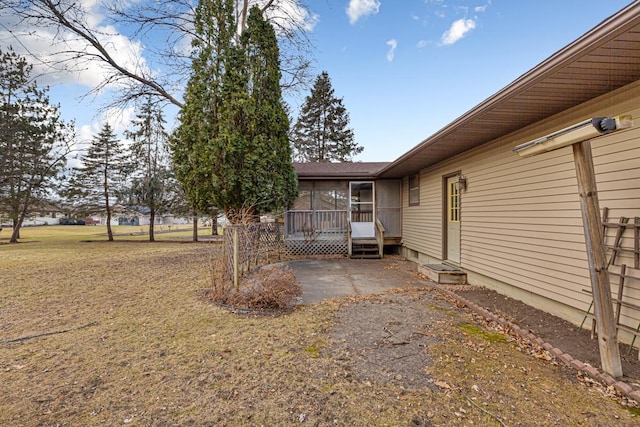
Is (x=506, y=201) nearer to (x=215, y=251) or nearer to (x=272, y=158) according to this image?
(x=215, y=251)

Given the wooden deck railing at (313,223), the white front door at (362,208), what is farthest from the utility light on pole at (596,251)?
the white front door at (362,208)

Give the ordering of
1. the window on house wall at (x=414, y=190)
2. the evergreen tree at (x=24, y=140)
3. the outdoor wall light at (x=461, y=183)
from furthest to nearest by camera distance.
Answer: the evergreen tree at (x=24, y=140), the window on house wall at (x=414, y=190), the outdoor wall light at (x=461, y=183)

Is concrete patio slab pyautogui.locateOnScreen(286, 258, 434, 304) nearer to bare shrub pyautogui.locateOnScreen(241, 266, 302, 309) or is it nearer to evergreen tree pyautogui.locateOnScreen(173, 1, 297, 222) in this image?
bare shrub pyautogui.locateOnScreen(241, 266, 302, 309)

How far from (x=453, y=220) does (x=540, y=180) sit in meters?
3.12

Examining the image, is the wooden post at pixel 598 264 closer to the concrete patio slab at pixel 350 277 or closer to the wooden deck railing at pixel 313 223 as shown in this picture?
the concrete patio slab at pixel 350 277

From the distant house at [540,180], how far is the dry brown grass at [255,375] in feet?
4.61

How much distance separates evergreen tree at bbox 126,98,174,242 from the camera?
18.0m

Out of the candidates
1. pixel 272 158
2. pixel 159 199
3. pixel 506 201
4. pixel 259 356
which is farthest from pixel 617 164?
pixel 159 199

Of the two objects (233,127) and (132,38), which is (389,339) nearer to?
(233,127)

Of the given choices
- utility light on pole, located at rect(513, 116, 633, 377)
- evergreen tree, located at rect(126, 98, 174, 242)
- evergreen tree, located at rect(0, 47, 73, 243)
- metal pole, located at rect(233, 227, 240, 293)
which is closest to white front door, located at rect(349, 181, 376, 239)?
metal pole, located at rect(233, 227, 240, 293)

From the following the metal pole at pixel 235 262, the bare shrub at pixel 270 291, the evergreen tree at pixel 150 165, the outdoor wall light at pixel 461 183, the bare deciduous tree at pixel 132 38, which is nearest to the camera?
the bare shrub at pixel 270 291

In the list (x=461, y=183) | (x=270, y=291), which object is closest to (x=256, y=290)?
(x=270, y=291)

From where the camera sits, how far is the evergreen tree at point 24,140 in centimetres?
1592

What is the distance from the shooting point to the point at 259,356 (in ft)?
10.3
